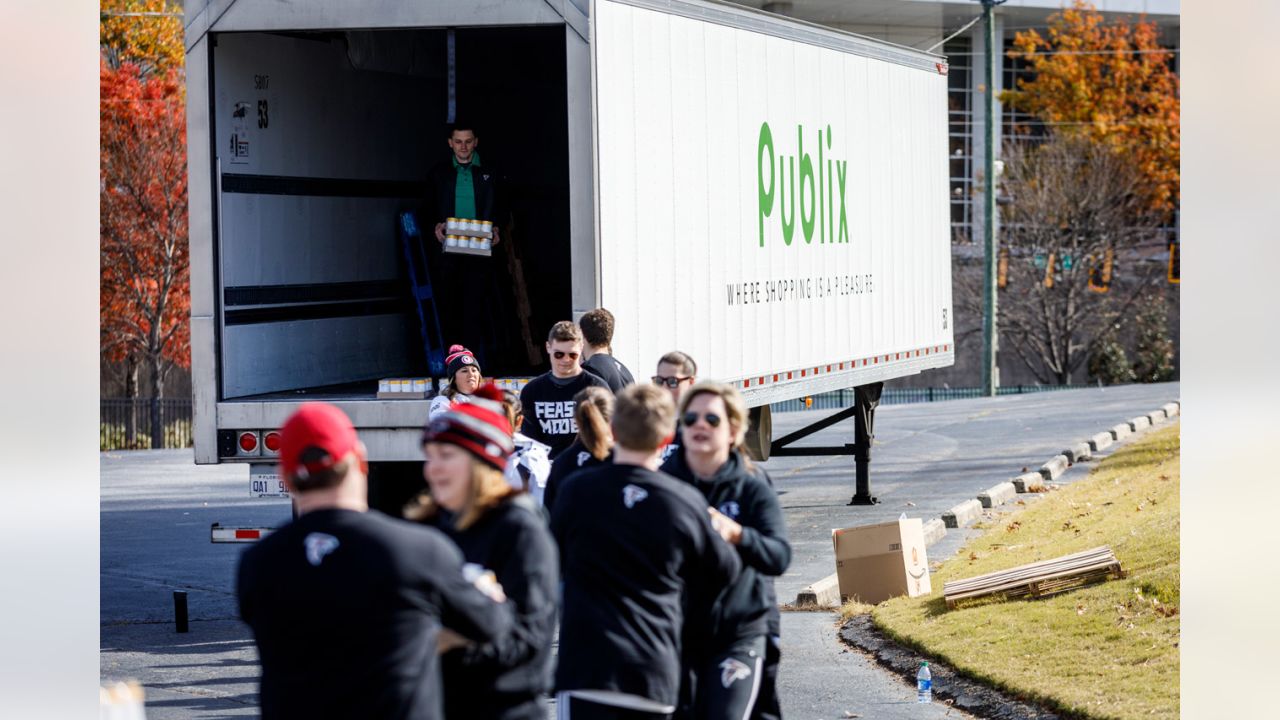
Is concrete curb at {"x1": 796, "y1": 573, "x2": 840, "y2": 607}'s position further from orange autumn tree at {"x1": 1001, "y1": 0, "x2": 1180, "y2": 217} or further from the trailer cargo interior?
orange autumn tree at {"x1": 1001, "y1": 0, "x2": 1180, "y2": 217}

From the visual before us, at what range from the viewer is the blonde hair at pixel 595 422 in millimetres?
6488

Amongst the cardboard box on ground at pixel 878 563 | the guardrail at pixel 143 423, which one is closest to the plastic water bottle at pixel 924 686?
the cardboard box on ground at pixel 878 563

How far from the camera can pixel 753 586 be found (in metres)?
5.90

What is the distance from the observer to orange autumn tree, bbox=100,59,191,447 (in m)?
25.3

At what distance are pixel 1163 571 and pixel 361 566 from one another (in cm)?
776

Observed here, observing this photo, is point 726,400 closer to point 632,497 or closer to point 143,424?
point 632,497

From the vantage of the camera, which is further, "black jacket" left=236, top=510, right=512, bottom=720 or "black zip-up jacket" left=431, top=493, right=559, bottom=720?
"black zip-up jacket" left=431, top=493, right=559, bottom=720

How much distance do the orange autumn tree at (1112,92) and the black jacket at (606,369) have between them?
98.8ft

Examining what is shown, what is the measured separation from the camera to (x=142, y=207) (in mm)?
25766

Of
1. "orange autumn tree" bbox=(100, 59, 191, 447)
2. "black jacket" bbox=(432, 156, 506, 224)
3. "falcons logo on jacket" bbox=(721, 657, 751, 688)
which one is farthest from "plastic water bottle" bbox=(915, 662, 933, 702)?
"orange autumn tree" bbox=(100, 59, 191, 447)

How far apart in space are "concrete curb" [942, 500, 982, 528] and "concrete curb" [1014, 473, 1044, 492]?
4.61ft

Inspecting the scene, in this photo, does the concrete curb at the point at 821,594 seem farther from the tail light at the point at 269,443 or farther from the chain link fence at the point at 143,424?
the chain link fence at the point at 143,424
